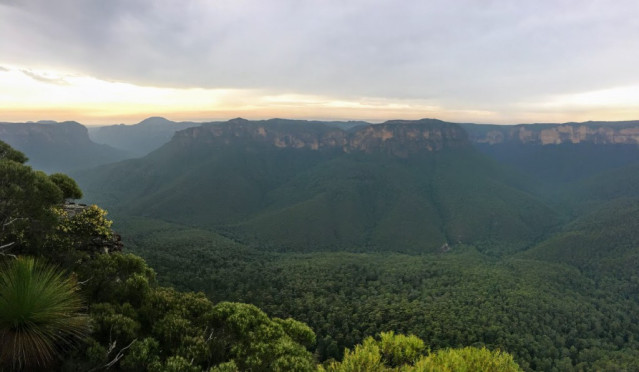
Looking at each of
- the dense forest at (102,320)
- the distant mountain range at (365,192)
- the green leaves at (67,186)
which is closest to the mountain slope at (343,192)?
the distant mountain range at (365,192)

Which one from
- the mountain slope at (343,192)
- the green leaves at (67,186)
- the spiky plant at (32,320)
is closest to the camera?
the spiky plant at (32,320)

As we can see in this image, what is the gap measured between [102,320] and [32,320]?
221 cm

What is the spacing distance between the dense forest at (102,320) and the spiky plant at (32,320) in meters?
0.02

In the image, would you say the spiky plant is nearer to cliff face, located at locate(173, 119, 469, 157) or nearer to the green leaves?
the green leaves

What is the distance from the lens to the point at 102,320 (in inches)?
361

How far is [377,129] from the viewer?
188 metres

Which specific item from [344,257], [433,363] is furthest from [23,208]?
[344,257]

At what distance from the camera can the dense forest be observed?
7.24 metres

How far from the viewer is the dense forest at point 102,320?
285 inches

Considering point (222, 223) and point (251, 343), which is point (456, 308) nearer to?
point (251, 343)

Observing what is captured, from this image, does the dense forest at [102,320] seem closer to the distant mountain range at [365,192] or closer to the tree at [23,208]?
the tree at [23,208]

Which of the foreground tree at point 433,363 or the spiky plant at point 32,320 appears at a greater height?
the spiky plant at point 32,320

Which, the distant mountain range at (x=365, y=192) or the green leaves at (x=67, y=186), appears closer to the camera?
the green leaves at (x=67, y=186)

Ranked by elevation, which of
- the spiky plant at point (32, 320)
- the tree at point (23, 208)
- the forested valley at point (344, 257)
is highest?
the tree at point (23, 208)
